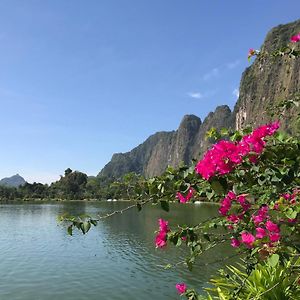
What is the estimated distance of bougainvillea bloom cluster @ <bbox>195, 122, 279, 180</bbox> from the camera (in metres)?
2.24

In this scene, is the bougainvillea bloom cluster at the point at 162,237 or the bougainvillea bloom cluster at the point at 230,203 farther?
the bougainvillea bloom cluster at the point at 230,203

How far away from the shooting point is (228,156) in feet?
7.48

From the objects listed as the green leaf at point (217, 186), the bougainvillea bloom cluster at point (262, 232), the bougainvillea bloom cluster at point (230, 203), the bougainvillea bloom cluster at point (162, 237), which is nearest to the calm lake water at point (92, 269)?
the bougainvillea bloom cluster at point (262, 232)

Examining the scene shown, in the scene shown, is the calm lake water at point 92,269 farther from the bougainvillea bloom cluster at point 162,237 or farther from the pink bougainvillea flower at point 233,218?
the bougainvillea bloom cluster at point 162,237

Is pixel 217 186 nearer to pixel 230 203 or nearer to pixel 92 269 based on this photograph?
pixel 230 203

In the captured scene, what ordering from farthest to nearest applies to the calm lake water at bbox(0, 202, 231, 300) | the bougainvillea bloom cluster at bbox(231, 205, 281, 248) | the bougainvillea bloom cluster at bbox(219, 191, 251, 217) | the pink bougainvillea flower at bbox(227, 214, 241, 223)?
the calm lake water at bbox(0, 202, 231, 300) → the pink bougainvillea flower at bbox(227, 214, 241, 223) → the bougainvillea bloom cluster at bbox(219, 191, 251, 217) → the bougainvillea bloom cluster at bbox(231, 205, 281, 248)

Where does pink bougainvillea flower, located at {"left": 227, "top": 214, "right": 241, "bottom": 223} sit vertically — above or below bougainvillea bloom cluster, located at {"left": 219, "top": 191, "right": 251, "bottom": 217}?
below

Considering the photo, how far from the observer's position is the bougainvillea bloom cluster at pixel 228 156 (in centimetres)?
224

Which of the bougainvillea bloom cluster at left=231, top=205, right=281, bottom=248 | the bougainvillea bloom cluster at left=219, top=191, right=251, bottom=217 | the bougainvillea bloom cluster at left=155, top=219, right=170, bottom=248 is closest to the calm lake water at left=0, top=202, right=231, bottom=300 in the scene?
the bougainvillea bloom cluster at left=231, top=205, right=281, bottom=248

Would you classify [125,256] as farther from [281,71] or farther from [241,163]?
[281,71]

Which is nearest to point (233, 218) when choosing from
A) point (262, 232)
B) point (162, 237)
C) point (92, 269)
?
point (262, 232)

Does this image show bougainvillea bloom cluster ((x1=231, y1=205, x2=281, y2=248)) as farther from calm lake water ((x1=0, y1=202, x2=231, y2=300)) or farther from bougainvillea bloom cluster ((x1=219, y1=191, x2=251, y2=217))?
calm lake water ((x1=0, y1=202, x2=231, y2=300))

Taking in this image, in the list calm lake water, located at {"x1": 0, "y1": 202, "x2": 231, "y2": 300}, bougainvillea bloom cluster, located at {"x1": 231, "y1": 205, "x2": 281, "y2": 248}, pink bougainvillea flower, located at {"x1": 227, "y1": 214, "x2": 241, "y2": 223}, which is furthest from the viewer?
calm lake water, located at {"x1": 0, "y1": 202, "x2": 231, "y2": 300}

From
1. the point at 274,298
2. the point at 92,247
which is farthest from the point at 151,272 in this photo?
the point at 274,298
